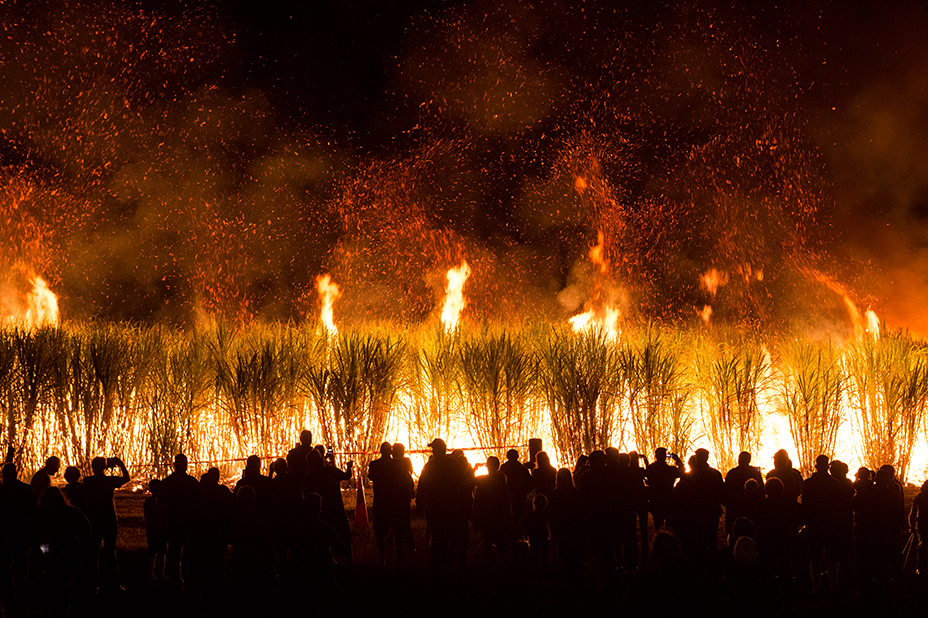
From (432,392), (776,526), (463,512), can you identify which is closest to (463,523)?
(463,512)

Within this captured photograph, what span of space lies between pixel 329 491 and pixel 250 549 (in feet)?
5.23

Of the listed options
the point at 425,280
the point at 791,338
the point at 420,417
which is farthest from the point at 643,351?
the point at 425,280

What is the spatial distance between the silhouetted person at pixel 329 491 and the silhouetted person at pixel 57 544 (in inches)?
79.6

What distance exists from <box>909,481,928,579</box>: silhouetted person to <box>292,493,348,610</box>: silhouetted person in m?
5.63

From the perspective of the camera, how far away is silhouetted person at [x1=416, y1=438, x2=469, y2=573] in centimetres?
782

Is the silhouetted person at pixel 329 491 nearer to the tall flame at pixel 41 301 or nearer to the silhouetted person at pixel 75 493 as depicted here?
the silhouetted person at pixel 75 493

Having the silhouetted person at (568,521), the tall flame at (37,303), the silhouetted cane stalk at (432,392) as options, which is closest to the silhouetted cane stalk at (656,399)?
the silhouetted cane stalk at (432,392)

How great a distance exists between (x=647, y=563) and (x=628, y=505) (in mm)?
3051

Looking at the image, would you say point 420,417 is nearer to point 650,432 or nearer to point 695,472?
point 650,432

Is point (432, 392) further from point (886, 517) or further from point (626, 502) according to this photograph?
point (886, 517)

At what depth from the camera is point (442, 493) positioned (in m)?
7.81

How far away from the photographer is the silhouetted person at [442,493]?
308 inches

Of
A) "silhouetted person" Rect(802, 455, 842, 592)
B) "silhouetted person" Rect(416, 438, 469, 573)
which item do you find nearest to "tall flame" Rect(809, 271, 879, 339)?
"silhouetted person" Rect(802, 455, 842, 592)

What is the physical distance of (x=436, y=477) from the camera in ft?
25.7
